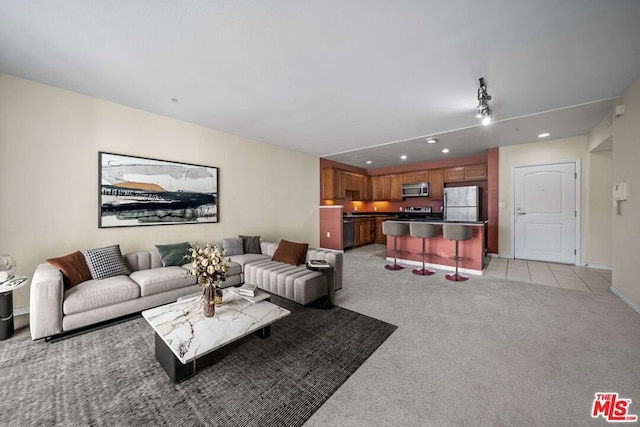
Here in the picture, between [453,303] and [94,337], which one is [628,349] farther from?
[94,337]

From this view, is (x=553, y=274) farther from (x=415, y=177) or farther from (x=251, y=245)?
(x=251, y=245)

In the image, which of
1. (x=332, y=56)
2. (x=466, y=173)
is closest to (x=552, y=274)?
(x=466, y=173)

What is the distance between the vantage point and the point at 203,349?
152 cm

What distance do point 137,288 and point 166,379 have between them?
1.32 m

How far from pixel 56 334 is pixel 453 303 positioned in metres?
4.21

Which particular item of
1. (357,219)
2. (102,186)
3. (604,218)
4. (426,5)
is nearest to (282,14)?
(426,5)

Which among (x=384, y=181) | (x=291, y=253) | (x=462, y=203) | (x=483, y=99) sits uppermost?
(x=483, y=99)

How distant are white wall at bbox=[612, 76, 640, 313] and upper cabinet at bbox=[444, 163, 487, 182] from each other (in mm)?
2979

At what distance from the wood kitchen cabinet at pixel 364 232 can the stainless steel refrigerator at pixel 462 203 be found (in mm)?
2234

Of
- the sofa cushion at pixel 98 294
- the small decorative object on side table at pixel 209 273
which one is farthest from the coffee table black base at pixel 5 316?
the small decorative object on side table at pixel 209 273

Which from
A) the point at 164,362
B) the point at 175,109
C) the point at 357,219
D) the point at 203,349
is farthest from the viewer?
the point at 357,219

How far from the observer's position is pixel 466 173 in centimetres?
639

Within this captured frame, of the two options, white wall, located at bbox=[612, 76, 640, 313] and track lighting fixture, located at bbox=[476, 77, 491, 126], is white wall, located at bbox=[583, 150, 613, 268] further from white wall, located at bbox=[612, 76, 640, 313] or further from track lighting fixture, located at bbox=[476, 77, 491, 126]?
track lighting fixture, located at bbox=[476, 77, 491, 126]

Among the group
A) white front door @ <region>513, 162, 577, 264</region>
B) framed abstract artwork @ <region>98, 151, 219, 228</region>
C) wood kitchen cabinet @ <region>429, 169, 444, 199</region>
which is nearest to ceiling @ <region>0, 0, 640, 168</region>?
framed abstract artwork @ <region>98, 151, 219, 228</region>
